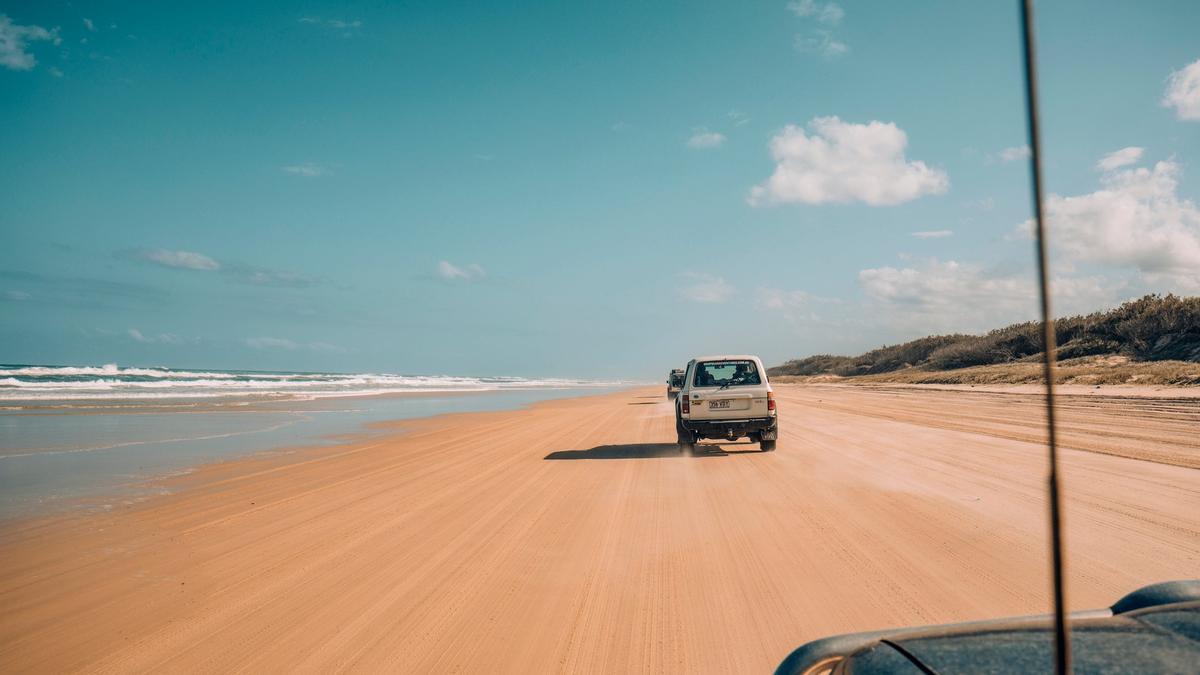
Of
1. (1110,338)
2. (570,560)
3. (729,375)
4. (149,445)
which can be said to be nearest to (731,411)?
(729,375)

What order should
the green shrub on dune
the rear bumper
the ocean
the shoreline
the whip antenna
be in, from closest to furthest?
the whip antenna → the shoreline → the ocean → the rear bumper → the green shrub on dune

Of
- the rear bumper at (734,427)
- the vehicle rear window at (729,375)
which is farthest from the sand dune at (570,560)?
the vehicle rear window at (729,375)

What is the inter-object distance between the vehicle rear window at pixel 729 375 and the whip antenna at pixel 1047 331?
11554 millimetres

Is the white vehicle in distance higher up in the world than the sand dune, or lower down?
higher up

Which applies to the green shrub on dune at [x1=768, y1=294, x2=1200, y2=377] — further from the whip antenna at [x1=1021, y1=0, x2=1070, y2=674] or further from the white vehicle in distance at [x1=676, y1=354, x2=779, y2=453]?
the whip antenna at [x1=1021, y1=0, x2=1070, y2=674]

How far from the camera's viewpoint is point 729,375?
13242mm

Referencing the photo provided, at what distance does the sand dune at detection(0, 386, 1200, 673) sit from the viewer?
3.81m

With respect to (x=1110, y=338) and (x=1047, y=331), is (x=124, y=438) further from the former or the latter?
(x=1110, y=338)

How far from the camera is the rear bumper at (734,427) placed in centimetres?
1191

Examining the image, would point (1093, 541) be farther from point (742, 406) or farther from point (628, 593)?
point (742, 406)

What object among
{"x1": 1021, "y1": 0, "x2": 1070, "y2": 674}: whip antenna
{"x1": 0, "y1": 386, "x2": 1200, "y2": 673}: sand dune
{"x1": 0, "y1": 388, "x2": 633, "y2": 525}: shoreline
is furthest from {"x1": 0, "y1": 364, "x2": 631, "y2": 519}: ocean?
{"x1": 1021, "y1": 0, "x2": 1070, "y2": 674}: whip antenna

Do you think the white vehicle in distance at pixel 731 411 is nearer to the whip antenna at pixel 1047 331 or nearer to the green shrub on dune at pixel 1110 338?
the whip antenna at pixel 1047 331

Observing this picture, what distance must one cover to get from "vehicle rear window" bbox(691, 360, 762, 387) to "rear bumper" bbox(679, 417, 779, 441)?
0.77 metres

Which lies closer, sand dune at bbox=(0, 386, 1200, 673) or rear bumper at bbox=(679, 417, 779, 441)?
sand dune at bbox=(0, 386, 1200, 673)
